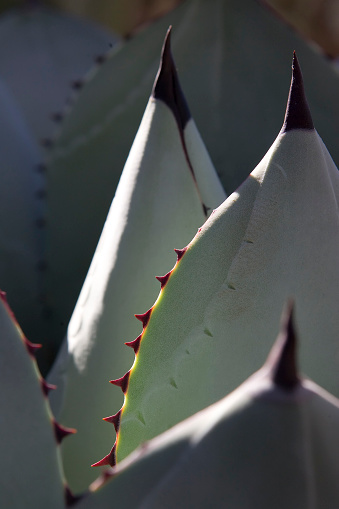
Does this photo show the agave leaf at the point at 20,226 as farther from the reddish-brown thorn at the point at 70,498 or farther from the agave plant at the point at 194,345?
the reddish-brown thorn at the point at 70,498

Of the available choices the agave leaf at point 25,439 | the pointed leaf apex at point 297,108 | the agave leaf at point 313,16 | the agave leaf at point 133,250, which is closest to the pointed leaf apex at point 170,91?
the agave leaf at point 133,250

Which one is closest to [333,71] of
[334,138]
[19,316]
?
[334,138]

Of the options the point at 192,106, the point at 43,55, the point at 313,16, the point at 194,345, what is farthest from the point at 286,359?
the point at 313,16

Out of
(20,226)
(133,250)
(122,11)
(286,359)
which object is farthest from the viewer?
(122,11)

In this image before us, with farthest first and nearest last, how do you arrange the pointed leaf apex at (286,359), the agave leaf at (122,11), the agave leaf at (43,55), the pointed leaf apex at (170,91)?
the agave leaf at (122,11) < the agave leaf at (43,55) < the pointed leaf apex at (170,91) < the pointed leaf apex at (286,359)

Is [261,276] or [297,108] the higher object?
[297,108]

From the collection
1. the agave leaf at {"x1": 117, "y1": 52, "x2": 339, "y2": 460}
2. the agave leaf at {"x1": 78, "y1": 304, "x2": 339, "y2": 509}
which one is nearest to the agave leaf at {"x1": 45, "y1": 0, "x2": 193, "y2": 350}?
the agave leaf at {"x1": 117, "y1": 52, "x2": 339, "y2": 460}

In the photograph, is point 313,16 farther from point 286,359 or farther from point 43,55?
point 286,359
